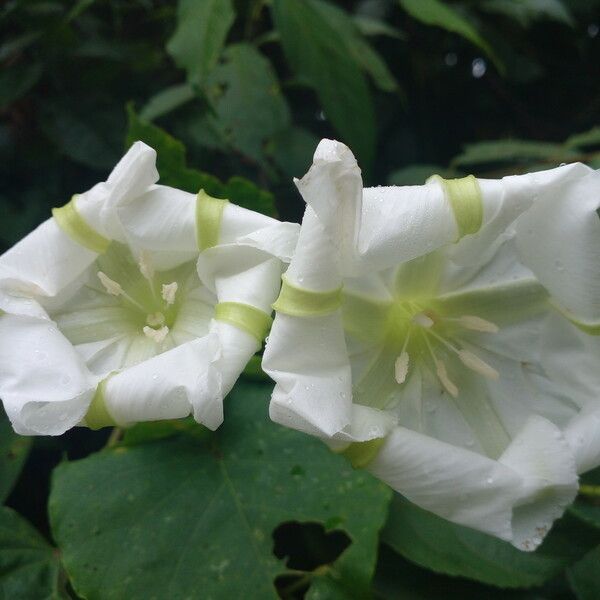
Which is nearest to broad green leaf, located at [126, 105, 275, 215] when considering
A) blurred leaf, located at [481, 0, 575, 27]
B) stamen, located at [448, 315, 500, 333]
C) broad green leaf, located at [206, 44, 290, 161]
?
broad green leaf, located at [206, 44, 290, 161]

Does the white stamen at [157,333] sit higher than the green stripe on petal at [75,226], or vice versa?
the green stripe on petal at [75,226]

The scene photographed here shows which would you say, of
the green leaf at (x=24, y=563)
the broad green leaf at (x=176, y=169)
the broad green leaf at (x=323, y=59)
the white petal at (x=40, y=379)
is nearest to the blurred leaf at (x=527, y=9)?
the broad green leaf at (x=323, y=59)

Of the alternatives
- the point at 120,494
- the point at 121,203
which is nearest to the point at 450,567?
the point at 120,494

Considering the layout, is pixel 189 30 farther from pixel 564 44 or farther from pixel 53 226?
pixel 564 44

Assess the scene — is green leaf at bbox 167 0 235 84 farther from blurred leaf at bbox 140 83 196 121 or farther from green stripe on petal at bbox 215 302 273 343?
green stripe on petal at bbox 215 302 273 343

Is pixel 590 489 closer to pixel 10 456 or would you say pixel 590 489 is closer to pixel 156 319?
pixel 156 319

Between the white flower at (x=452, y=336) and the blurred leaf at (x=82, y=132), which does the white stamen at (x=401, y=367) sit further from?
the blurred leaf at (x=82, y=132)

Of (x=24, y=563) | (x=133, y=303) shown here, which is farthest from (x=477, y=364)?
(x=24, y=563)
